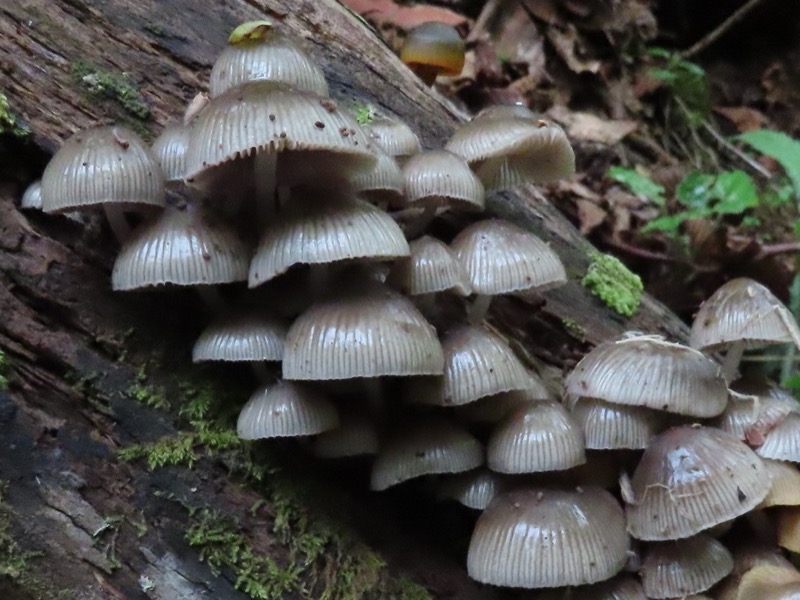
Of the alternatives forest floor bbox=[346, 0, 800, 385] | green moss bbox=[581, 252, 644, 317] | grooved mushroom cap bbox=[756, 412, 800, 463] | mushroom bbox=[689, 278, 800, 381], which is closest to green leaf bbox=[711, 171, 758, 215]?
forest floor bbox=[346, 0, 800, 385]

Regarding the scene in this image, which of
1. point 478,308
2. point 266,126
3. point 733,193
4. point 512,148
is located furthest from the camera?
point 733,193

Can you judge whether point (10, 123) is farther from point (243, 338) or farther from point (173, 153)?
point (243, 338)

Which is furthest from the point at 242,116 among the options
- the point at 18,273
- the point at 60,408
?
the point at 60,408

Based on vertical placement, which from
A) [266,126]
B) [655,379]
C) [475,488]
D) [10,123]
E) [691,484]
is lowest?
[475,488]

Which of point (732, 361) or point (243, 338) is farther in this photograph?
point (732, 361)

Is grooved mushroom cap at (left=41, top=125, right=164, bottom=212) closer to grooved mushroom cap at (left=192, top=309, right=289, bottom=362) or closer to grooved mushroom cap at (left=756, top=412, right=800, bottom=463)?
grooved mushroom cap at (left=192, top=309, right=289, bottom=362)

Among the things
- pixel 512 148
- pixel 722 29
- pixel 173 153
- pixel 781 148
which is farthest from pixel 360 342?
pixel 722 29

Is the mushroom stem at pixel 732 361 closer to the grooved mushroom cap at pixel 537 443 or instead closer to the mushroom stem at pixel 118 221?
the grooved mushroom cap at pixel 537 443
